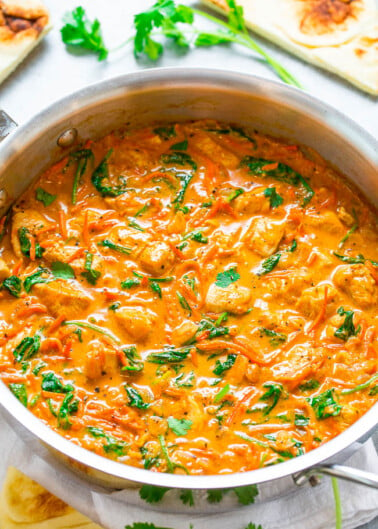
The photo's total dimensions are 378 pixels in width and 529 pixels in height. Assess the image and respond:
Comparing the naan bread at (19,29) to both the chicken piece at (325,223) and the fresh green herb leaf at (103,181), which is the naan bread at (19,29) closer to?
the fresh green herb leaf at (103,181)

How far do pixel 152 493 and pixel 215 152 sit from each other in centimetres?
241

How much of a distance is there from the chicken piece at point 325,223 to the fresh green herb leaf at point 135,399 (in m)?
1.60

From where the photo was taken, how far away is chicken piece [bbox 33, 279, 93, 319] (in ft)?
13.1

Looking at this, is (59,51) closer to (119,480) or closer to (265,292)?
(265,292)

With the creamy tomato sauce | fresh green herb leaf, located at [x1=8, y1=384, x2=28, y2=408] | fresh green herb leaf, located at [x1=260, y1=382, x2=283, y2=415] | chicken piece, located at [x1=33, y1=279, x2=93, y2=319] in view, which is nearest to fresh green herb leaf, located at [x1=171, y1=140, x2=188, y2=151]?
the creamy tomato sauce

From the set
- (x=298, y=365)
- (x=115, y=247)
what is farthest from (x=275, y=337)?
(x=115, y=247)

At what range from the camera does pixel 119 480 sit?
10.6 ft

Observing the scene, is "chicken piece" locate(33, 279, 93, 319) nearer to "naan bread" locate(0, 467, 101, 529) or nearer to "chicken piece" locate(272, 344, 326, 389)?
"naan bread" locate(0, 467, 101, 529)

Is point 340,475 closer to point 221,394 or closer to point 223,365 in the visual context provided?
point 221,394

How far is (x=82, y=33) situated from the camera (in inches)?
225

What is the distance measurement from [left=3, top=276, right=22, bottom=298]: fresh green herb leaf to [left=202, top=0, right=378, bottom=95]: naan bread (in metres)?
3.31

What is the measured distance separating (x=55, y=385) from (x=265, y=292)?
4.61 ft

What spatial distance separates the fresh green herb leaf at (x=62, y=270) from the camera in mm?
4141

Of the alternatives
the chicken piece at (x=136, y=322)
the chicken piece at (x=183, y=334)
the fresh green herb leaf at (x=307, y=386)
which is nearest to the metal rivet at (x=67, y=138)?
the chicken piece at (x=136, y=322)
